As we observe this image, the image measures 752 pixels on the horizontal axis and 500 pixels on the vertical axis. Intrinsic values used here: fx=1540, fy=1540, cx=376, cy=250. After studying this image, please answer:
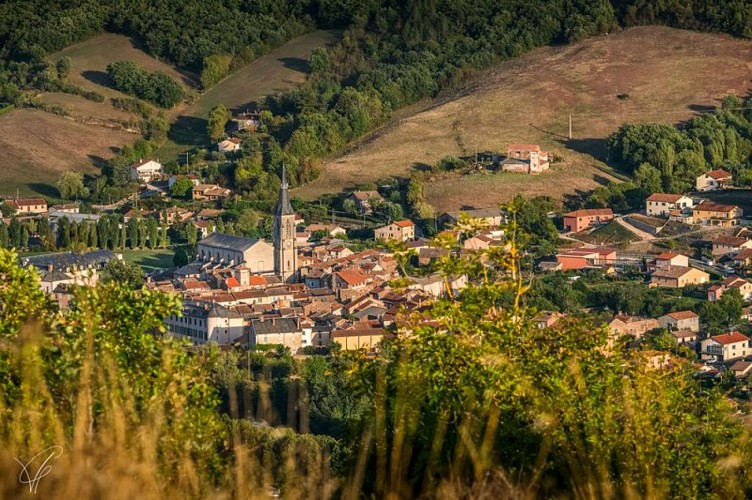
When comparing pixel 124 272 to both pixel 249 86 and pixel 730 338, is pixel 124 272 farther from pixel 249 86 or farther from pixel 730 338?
pixel 249 86

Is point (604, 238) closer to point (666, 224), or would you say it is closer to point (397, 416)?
point (666, 224)

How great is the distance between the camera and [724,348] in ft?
101

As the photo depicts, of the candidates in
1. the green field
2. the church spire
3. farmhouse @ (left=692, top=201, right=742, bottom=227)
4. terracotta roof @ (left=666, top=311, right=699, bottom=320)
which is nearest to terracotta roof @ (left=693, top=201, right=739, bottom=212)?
farmhouse @ (left=692, top=201, right=742, bottom=227)

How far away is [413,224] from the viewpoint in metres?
44.3

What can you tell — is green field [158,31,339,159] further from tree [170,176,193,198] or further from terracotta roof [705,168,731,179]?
terracotta roof [705,168,731,179]

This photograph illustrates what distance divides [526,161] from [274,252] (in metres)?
13.6

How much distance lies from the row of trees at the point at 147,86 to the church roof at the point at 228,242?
64.8 ft

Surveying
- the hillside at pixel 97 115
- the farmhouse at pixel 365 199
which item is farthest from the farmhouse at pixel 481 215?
the hillside at pixel 97 115

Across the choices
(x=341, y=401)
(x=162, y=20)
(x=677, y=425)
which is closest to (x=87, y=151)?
(x=162, y=20)

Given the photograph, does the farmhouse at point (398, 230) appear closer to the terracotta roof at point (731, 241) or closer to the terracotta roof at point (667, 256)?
the terracotta roof at point (667, 256)

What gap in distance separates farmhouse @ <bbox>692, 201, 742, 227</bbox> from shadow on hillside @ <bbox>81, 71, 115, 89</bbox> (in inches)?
1021

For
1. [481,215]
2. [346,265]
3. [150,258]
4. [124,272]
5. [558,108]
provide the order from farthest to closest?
[558,108] < [481,215] < [150,258] < [346,265] < [124,272]

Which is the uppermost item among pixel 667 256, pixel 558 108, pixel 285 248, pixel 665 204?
pixel 558 108

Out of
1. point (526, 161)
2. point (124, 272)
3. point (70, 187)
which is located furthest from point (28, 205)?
point (526, 161)
